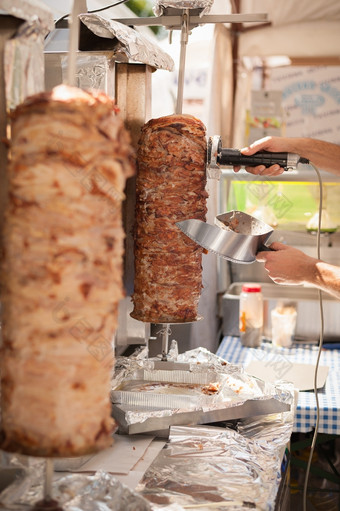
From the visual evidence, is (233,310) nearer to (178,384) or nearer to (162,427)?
(178,384)

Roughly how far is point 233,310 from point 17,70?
8.68 ft

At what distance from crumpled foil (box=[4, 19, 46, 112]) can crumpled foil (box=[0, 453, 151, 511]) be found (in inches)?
27.7

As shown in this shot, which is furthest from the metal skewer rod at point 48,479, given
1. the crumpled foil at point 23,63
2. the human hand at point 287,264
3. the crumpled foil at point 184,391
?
the human hand at point 287,264

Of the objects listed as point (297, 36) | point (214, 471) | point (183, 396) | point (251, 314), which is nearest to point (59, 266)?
point (214, 471)

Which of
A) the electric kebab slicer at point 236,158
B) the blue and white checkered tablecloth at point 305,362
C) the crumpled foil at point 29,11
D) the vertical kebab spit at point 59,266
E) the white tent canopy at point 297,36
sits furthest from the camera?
the white tent canopy at point 297,36

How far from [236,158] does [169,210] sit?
0.24 meters

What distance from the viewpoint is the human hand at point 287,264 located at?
5.94 ft

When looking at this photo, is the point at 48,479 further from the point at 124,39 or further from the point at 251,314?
the point at 251,314

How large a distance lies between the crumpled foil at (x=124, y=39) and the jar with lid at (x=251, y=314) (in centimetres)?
184

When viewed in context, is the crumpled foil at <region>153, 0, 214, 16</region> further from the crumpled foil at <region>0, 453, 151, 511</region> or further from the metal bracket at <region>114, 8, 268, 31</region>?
the crumpled foil at <region>0, 453, 151, 511</region>

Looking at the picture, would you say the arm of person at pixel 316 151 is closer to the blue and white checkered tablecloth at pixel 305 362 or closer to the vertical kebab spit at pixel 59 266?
the blue and white checkered tablecloth at pixel 305 362

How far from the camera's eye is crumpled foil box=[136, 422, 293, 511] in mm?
1254

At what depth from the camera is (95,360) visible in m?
0.99

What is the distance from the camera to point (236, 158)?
1.70m
